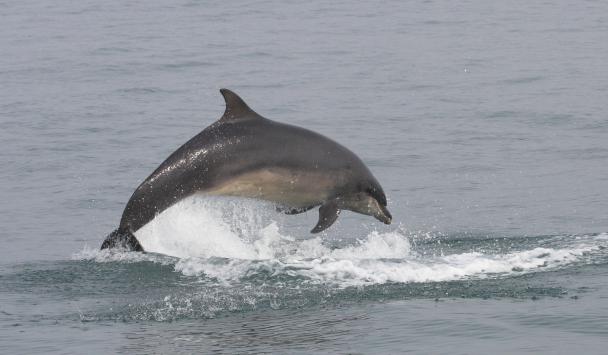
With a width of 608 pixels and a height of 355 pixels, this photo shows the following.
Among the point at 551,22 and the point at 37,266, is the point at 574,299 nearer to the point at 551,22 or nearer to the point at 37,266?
the point at 37,266

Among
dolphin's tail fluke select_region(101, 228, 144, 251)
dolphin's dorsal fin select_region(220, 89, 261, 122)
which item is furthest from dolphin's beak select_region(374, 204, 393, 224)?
dolphin's tail fluke select_region(101, 228, 144, 251)

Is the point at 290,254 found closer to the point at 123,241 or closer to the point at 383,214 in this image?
the point at 383,214

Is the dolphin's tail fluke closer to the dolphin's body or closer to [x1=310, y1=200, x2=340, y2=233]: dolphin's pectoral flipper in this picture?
the dolphin's body

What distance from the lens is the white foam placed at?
46.3 feet

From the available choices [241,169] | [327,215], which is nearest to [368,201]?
[327,215]

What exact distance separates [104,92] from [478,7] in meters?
17.7

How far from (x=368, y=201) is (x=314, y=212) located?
3.83 m

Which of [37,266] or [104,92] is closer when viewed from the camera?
[37,266]

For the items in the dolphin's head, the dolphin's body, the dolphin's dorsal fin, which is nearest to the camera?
the dolphin's body

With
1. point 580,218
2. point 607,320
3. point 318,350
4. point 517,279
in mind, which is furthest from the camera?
point 580,218

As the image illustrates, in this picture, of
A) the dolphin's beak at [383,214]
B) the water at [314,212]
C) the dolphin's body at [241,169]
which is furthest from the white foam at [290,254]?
the dolphin's body at [241,169]

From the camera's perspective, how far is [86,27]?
4203cm

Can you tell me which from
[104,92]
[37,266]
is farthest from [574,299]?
[104,92]

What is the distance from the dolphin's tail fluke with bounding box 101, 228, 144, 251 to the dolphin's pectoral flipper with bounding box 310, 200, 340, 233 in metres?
2.06
